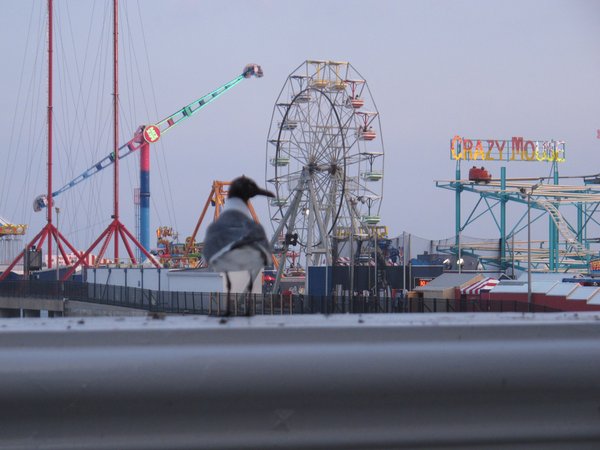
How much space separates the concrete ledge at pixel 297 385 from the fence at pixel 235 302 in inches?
454

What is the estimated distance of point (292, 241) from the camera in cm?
2877

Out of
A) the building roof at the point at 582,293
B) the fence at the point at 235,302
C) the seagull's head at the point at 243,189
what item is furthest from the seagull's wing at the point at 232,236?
the building roof at the point at 582,293

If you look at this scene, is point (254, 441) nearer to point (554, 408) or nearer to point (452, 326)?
point (452, 326)

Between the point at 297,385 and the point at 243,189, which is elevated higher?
the point at 243,189

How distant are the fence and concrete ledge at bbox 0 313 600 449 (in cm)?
1154

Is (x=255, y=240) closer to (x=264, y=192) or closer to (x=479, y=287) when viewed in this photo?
(x=264, y=192)

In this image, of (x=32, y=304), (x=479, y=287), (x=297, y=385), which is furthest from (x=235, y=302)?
(x=32, y=304)

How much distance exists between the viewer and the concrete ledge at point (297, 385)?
206cm

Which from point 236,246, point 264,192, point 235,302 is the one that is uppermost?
point 264,192

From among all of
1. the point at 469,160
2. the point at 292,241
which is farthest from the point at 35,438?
the point at 469,160

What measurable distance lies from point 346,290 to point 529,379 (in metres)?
28.2

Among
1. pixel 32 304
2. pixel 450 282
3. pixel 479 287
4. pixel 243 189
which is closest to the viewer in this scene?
pixel 243 189

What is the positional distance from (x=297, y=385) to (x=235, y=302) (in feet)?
45.5

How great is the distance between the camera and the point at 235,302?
1588 centimetres
